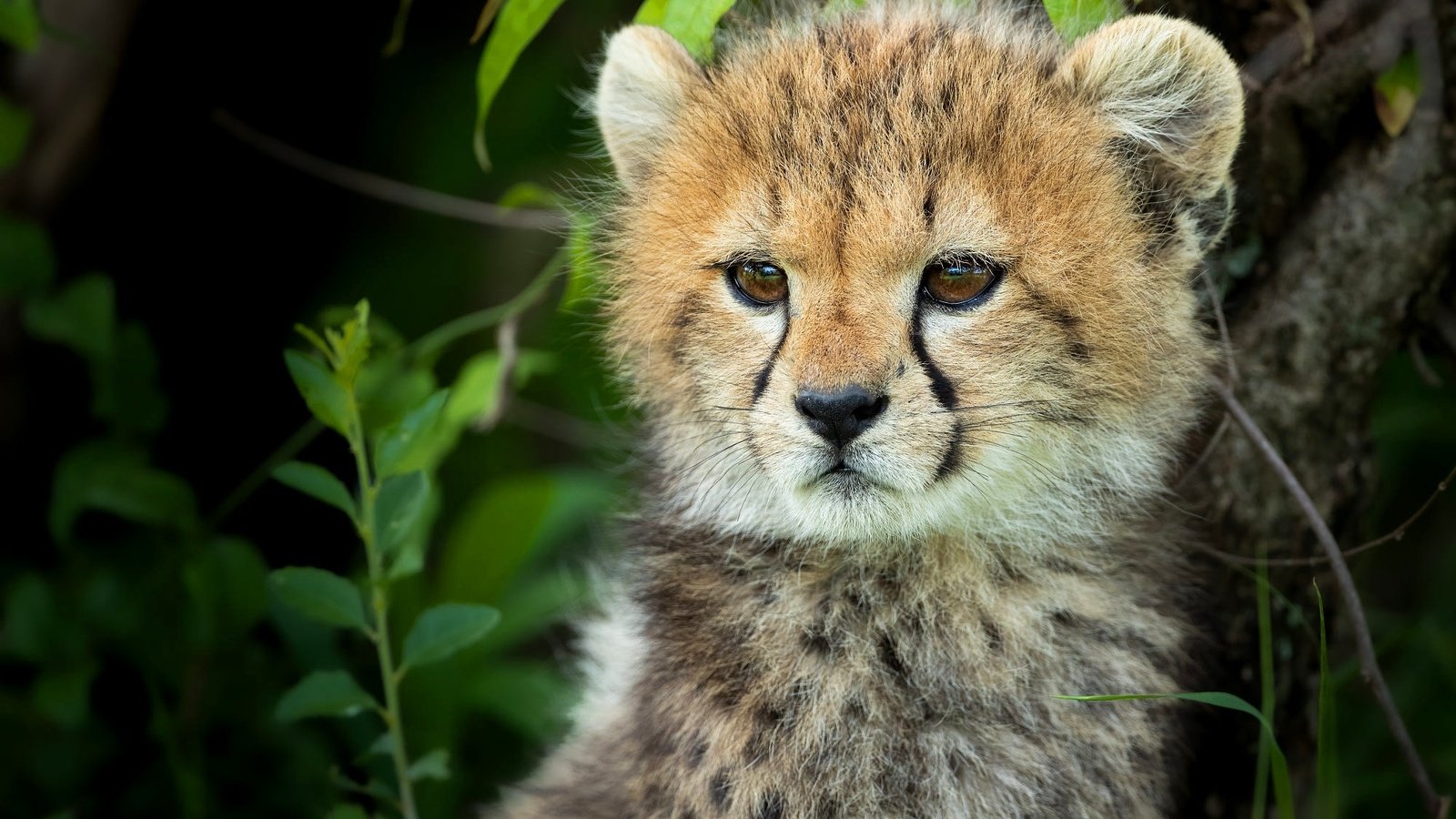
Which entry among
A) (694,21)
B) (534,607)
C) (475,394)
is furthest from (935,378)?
(534,607)

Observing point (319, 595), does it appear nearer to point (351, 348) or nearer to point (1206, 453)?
point (351, 348)

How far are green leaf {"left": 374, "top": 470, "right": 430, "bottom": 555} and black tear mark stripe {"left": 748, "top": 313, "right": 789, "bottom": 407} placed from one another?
0.86 meters

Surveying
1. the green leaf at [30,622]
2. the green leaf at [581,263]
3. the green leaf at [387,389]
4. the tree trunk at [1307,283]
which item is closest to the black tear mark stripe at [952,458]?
the tree trunk at [1307,283]

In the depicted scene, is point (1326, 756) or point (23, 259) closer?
point (1326, 756)

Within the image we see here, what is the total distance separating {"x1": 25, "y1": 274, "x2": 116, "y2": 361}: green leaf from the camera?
14.1 ft

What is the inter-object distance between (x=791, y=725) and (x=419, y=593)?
241cm

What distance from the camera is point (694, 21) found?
10.3 feet

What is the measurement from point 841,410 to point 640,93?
44.4 inches

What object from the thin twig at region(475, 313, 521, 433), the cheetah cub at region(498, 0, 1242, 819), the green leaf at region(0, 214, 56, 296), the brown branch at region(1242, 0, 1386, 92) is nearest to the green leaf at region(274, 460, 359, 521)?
the cheetah cub at region(498, 0, 1242, 819)

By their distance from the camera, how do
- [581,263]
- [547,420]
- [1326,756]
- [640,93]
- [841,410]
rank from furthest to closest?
[547,420], [581,263], [640,93], [1326,756], [841,410]

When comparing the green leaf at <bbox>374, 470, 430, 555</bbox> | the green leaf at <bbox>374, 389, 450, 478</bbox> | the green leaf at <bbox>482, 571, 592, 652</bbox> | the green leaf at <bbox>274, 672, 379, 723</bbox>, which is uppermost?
the green leaf at <bbox>374, 389, 450, 478</bbox>

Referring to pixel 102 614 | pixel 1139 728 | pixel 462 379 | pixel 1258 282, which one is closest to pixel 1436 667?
pixel 1258 282

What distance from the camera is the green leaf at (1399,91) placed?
319cm

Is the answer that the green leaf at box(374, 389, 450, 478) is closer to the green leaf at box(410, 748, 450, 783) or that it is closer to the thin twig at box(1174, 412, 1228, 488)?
the green leaf at box(410, 748, 450, 783)
